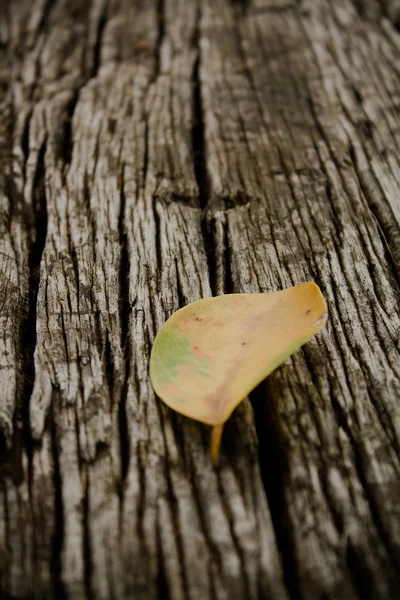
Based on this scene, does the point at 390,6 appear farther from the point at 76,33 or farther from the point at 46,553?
the point at 46,553

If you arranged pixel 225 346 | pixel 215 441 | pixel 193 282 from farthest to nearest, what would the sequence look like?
pixel 193 282 < pixel 225 346 < pixel 215 441

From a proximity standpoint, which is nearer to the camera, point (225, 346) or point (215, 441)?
point (215, 441)

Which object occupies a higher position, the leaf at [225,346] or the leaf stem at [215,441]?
the leaf at [225,346]

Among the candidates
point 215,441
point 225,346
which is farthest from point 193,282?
point 215,441

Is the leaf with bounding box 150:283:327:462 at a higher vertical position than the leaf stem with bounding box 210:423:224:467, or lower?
higher

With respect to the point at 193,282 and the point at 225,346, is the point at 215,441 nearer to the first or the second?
the point at 225,346

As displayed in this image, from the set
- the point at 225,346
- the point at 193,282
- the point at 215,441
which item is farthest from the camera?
the point at 193,282
